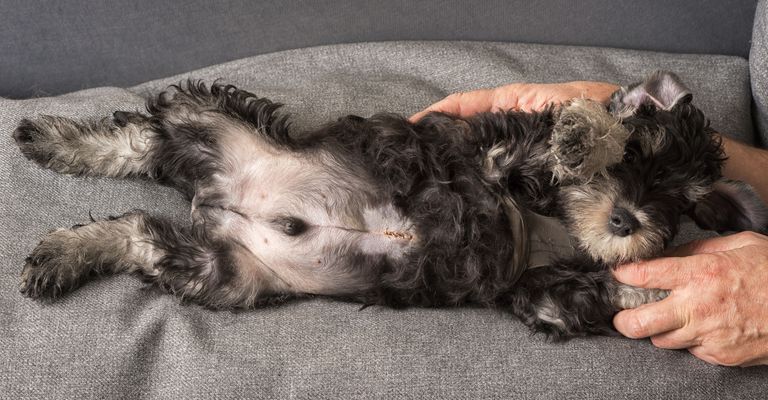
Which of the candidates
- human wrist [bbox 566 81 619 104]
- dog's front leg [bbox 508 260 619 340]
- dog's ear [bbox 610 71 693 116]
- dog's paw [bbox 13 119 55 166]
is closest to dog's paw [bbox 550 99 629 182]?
dog's ear [bbox 610 71 693 116]

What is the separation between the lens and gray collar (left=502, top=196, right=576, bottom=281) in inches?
106

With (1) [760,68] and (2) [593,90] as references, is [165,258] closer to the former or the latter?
(2) [593,90]

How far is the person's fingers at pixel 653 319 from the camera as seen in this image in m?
2.53

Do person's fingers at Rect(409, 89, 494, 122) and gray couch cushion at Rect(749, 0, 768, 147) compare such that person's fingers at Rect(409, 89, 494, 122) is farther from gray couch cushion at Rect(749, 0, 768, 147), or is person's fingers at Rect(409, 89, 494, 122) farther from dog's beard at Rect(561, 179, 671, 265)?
gray couch cushion at Rect(749, 0, 768, 147)

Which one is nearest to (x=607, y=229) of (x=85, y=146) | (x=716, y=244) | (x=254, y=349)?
(x=716, y=244)

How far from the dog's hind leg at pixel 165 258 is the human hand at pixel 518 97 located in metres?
1.15

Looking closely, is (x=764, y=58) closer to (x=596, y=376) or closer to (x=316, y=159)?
(x=596, y=376)

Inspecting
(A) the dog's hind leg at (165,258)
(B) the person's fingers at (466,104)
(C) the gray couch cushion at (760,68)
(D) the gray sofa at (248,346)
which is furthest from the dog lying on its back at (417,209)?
(C) the gray couch cushion at (760,68)

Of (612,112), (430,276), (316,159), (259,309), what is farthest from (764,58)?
(259,309)

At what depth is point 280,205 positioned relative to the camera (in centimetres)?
277

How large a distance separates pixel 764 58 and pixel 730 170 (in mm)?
778

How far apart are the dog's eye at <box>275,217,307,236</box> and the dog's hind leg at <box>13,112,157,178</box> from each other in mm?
731

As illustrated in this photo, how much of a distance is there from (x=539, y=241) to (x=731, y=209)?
98 cm

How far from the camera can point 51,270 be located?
2.55 m
